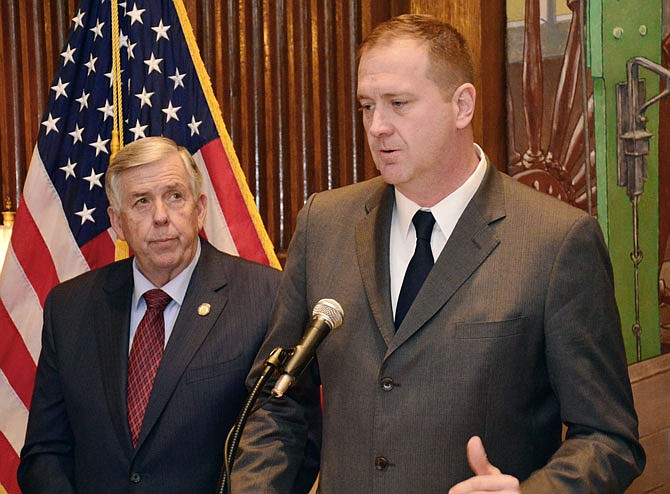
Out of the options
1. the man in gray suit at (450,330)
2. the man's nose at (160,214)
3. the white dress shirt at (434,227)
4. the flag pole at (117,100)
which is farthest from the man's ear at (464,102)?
the flag pole at (117,100)

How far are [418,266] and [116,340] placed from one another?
1.00 metres

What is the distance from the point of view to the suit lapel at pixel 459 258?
1821 mm

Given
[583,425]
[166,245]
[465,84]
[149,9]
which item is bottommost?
[583,425]

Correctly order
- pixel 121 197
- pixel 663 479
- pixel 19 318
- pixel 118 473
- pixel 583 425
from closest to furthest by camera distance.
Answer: pixel 583 425 < pixel 118 473 < pixel 121 197 < pixel 663 479 < pixel 19 318

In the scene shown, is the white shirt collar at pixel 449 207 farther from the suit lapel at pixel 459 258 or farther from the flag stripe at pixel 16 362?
the flag stripe at pixel 16 362

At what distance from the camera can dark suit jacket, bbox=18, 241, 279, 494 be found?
240 cm

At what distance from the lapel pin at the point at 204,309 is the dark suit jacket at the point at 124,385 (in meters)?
0.01

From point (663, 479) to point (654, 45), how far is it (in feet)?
4.22

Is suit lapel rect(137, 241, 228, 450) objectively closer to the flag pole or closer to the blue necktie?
the flag pole

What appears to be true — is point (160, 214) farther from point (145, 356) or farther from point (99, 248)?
point (99, 248)

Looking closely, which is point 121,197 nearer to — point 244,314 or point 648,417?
point 244,314

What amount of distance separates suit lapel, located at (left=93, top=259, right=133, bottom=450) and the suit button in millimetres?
853

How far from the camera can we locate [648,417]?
2.80m

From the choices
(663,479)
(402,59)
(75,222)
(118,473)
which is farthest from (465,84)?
(75,222)
